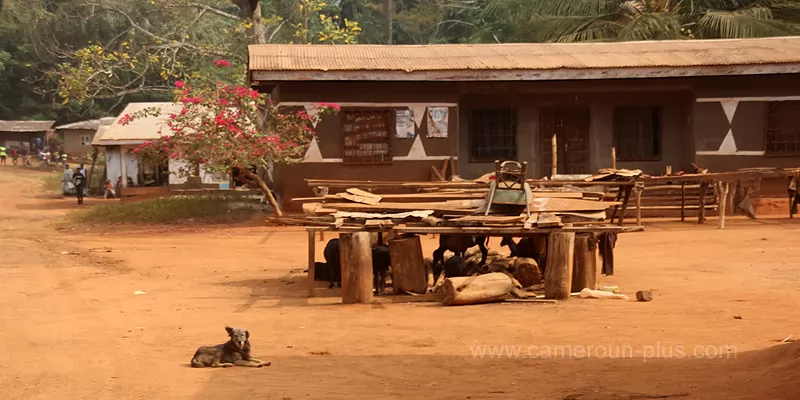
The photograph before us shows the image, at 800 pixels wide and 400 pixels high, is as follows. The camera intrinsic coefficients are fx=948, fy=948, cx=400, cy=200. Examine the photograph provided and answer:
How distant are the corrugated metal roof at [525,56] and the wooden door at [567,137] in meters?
1.50

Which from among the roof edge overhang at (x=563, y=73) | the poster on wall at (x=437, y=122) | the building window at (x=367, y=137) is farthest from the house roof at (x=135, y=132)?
the poster on wall at (x=437, y=122)

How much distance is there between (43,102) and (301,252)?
40.3 meters

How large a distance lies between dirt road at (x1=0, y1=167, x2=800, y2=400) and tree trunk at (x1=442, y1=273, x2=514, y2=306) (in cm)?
25

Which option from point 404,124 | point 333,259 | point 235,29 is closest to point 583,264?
point 333,259

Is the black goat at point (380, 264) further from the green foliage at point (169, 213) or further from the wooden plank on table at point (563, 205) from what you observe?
the green foliage at point (169, 213)

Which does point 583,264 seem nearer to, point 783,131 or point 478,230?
point 478,230

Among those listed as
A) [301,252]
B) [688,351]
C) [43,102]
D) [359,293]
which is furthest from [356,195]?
[43,102]

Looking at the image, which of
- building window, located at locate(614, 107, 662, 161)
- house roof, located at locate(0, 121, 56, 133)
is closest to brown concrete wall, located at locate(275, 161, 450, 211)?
building window, located at locate(614, 107, 662, 161)

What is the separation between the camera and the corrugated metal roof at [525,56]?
20688 millimetres

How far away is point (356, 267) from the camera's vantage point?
11328 millimetres

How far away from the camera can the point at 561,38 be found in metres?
31.4

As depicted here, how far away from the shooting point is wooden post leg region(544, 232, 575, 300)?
11.3 m

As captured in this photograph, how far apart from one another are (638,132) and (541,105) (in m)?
2.46

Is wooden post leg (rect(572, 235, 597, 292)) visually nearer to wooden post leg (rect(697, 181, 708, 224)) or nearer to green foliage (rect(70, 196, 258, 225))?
wooden post leg (rect(697, 181, 708, 224))
